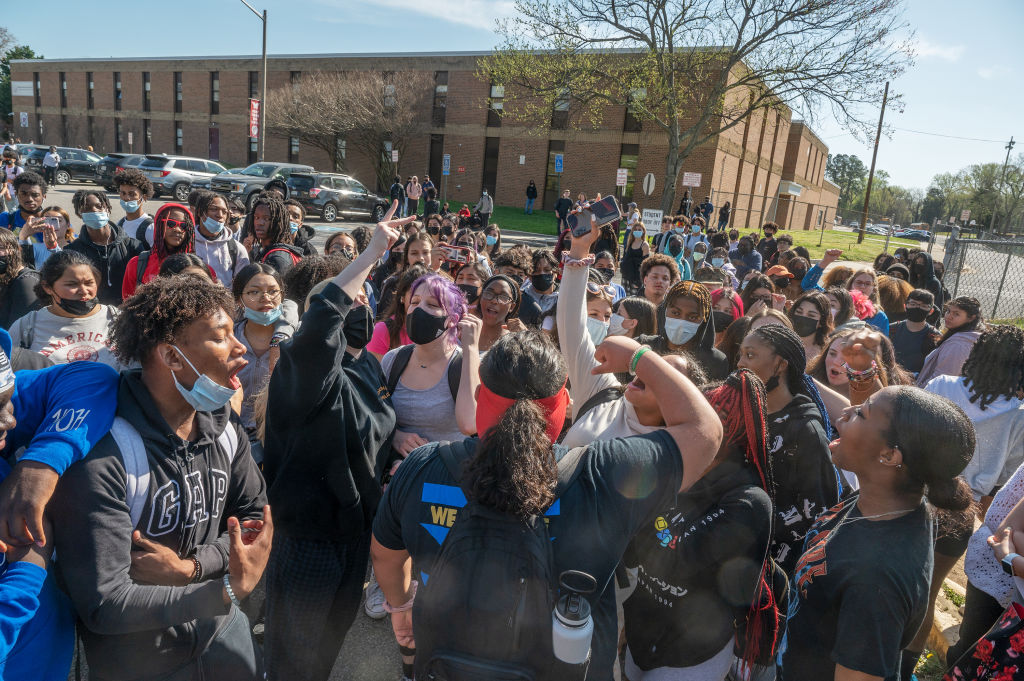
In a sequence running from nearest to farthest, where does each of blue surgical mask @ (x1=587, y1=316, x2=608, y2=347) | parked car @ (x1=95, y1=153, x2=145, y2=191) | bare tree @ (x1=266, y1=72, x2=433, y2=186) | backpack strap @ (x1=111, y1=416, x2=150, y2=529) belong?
backpack strap @ (x1=111, y1=416, x2=150, y2=529)
blue surgical mask @ (x1=587, y1=316, x2=608, y2=347)
parked car @ (x1=95, y1=153, x2=145, y2=191)
bare tree @ (x1=266, y1=72, x2=433, y2=186)

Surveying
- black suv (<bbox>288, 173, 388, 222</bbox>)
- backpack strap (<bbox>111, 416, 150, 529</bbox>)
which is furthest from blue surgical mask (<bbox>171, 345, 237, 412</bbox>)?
black suv (<bbox>288, 173, 388, 222</bbox>)

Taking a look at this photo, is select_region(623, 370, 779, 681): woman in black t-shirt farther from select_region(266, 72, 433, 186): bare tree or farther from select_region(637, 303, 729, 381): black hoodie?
select_region(266, 72, 433, 186): bare tree

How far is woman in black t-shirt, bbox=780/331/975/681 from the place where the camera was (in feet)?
5.90

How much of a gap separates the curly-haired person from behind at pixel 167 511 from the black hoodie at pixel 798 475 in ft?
7.14

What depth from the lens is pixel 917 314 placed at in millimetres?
6090

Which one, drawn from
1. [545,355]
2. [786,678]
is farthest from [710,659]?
[545,355]

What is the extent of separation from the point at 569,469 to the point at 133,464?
130 cm

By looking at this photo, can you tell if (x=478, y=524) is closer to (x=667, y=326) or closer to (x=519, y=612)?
(x=519, y=612)

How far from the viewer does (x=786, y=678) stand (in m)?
2.09

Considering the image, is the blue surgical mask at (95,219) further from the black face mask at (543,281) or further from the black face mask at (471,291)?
the black face mask at (543,281)

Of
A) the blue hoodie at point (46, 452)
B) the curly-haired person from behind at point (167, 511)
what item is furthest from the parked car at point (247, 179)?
the blue hoodie at point (46, 452)

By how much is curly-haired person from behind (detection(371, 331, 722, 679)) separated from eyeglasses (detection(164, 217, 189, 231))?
14.2ft

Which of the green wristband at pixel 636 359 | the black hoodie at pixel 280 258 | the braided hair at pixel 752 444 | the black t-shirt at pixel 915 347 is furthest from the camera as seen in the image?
the black t-shirt at pixel 915 347

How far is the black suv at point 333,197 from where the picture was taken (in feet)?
69.6
